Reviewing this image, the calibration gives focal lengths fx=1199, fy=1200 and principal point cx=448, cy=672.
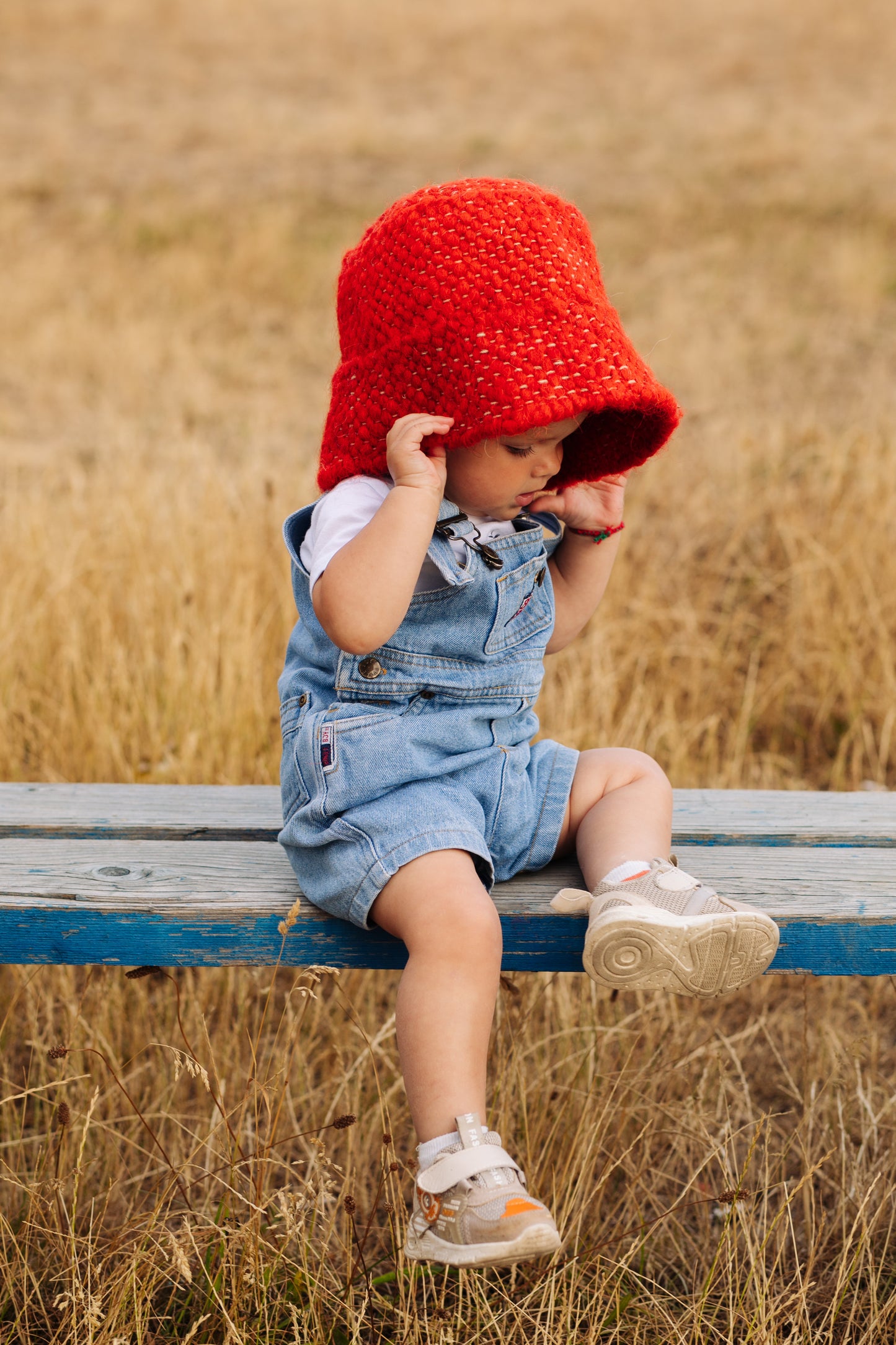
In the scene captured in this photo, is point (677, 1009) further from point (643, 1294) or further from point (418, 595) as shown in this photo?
point (418, 595)

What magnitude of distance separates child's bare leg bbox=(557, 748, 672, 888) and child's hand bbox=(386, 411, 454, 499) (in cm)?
50

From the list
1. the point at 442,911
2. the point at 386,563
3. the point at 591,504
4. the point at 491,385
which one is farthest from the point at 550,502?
the point at 442,911

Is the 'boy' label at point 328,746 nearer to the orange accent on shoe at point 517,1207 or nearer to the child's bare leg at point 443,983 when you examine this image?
the child's bare leg at point 443,983

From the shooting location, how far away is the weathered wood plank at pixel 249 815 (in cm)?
183

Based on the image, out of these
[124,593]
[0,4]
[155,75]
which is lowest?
[124,593]

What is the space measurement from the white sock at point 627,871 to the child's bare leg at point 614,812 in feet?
0.08

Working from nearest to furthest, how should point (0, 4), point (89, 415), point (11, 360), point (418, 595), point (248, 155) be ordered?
point (418, 595)
point (89, 415)
point (11, 360)
point (248, 155)
point (0, 4)

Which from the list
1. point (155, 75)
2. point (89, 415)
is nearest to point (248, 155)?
point (155, 75)

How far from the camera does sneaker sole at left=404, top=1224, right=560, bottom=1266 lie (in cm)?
128

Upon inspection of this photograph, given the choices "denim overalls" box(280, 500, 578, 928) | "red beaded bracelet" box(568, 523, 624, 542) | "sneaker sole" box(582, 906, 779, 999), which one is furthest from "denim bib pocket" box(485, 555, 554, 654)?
"sneaker sole" box(582, 906, 779, 999)

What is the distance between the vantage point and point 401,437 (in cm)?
154

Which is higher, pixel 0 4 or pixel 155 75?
pixel 0 4

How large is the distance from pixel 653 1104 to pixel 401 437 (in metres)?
1.13

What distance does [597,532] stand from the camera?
1.87 metres
